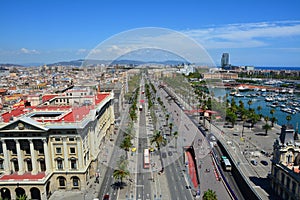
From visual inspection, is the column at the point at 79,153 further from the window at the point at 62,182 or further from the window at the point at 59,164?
the window at the point at 62,182

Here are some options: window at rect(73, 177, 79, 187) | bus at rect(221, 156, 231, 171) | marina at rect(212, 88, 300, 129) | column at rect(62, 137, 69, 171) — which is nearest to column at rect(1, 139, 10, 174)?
column at rect(62, 137, 69, 171)

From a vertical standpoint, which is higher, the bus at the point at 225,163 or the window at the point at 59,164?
the window at the point at 59,164

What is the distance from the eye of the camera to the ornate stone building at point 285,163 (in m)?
11.8

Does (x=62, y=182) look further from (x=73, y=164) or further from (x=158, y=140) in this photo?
(x=158, y=140)

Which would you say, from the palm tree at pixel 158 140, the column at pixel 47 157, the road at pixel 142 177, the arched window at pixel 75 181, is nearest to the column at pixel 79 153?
the arched window at pixel 75 181

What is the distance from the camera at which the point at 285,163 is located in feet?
41.5

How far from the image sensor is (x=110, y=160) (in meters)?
17.3

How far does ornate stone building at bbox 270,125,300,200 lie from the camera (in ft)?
38.8

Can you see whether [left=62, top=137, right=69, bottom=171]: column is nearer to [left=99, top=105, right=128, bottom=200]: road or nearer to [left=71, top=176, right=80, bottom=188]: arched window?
[left=71, top=176, right=80, bottom=188]: arched window

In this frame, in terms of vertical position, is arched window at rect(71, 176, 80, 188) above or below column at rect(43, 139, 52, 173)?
below

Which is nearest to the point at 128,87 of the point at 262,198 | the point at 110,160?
the point at 110,160

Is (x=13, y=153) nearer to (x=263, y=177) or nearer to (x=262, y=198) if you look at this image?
(x=262, y=198)

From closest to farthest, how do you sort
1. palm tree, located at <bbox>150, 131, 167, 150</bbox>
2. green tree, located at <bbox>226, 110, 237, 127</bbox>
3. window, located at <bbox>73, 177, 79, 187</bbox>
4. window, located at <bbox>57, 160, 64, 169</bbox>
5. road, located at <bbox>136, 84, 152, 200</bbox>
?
road, located at <bbox>136, 84, 152, 200</bbox> < window, located at <bbox>57, 160, 64, 169</bbox> < window, located at <bbox>73, 177, 79, 187</bbox> < palm tree, located at <bbox>150, 131, 167, 150</bbox> < green tree, located at <bbox>226, 110, 237, 127</bbox>

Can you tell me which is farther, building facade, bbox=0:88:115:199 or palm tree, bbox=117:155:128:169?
palm tree, bbox=117:155:128:169
